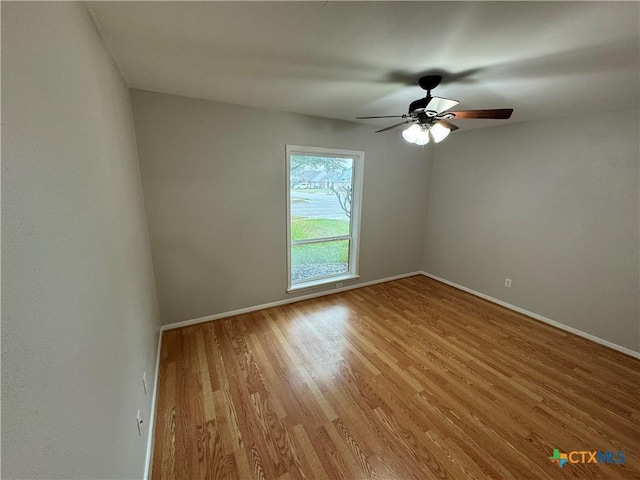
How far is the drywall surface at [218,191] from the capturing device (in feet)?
7.61

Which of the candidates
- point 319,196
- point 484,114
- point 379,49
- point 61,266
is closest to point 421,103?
point 484,114

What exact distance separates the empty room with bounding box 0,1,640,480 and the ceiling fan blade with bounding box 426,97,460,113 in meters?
0.02

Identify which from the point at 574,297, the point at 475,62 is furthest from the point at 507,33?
the point at 574,297

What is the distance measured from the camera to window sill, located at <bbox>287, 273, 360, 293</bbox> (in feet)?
10.9

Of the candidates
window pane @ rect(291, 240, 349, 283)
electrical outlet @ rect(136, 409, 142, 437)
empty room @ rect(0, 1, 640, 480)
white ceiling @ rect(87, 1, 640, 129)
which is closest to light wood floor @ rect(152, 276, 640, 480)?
empty room @ rect(0, 1, 640, 480)

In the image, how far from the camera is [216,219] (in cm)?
265

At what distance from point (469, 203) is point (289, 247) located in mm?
2678

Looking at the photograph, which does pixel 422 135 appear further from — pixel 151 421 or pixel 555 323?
pixel 151 421

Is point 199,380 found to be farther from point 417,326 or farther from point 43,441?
point 417,326

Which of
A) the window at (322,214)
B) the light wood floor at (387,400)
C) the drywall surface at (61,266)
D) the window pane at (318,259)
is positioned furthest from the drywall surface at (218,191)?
the drywall surface at (61,266)

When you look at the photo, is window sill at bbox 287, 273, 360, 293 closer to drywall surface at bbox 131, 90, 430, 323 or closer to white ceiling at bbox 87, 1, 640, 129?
drywall surface at bbox 131, 90, 430, 323

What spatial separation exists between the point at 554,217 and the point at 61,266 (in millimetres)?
4009

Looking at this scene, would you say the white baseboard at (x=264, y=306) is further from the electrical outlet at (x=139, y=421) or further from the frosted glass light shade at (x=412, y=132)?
the frosted glass light shade at (x=412, y=132)

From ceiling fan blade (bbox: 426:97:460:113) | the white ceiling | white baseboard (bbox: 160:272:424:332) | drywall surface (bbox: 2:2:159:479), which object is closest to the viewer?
drywall surface (bbox: 2:2:159:479)
